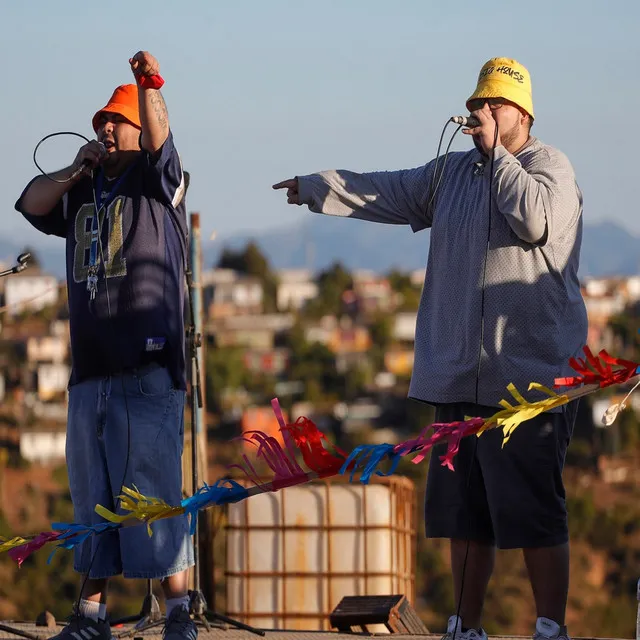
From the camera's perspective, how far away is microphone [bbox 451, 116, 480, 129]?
4758mm

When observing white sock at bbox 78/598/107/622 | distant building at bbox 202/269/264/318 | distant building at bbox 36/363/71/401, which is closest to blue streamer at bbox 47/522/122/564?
white sock at bbox 78/598/107/622

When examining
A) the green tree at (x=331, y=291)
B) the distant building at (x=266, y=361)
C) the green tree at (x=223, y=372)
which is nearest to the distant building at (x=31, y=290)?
the green tree at (x=223, y=372)

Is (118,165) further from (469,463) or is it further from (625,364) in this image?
(625,364)

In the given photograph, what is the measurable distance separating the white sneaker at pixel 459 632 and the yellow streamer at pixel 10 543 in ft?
4.27

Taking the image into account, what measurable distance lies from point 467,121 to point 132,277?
1153 mm

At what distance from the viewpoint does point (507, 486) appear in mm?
4676

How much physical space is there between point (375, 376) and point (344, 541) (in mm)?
81042

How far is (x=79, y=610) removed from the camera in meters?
4.95

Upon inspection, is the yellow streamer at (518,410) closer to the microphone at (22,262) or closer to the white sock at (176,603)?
the white sock at (176,603)

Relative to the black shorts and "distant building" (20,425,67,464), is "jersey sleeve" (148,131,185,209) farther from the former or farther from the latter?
"distant building" (20,425,67,464)

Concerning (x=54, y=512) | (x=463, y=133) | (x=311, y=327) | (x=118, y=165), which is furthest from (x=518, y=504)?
(x=311, y=327)

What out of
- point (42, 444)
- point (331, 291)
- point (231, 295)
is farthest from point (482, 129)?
point (331, 291)

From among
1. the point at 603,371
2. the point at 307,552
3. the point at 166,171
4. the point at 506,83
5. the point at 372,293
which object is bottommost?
the point at 372,293

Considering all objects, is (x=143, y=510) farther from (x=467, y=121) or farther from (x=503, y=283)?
(x=467, y=121)
